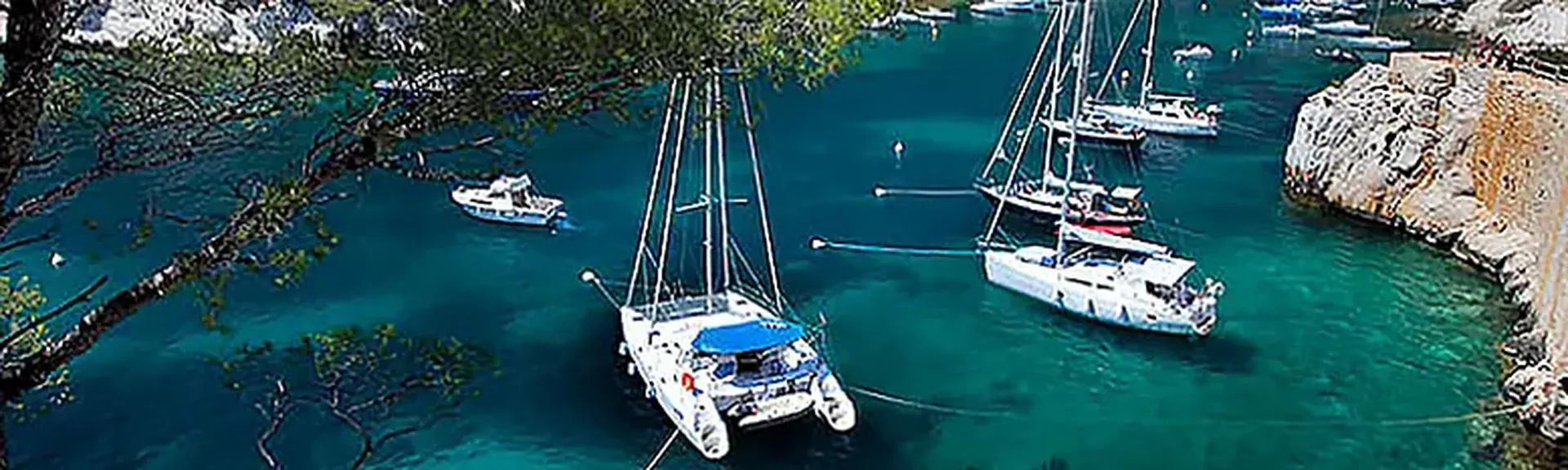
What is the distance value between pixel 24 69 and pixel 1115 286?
71.2ft

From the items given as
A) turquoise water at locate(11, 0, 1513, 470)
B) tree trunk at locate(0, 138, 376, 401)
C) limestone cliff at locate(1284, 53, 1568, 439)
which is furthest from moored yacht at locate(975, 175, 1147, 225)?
tree trunk at locate(0, 138, 376, 401)

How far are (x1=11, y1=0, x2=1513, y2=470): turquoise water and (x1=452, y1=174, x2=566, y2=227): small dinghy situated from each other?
489 mm

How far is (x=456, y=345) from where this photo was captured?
26.5 ft

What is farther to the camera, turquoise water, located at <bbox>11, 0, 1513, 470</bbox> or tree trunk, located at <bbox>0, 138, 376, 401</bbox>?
turquoise water, located at <bbox>11, 0, 1513, 470</bbox>

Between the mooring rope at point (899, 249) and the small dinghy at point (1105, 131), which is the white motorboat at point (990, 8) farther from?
the mooring rope at point (899, 249)

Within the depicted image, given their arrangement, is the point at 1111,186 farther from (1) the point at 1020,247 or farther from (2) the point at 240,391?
(2) the point at 240,391

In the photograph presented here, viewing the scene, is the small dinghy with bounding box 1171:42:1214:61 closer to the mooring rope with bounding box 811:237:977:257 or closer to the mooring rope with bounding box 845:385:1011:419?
the mooring rope with bounding box 811:237:977:257

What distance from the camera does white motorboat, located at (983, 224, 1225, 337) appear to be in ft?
81.3

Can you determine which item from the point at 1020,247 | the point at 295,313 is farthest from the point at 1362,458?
the point at 295,313

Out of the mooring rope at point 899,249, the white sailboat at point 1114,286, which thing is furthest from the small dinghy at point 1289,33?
the mooring rope at point 899,249

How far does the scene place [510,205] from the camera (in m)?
32.4

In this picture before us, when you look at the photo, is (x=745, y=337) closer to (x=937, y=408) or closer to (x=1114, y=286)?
(x=937, y=408)

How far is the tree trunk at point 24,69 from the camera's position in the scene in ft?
20.0

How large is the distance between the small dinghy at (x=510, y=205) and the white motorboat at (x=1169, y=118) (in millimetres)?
19598
